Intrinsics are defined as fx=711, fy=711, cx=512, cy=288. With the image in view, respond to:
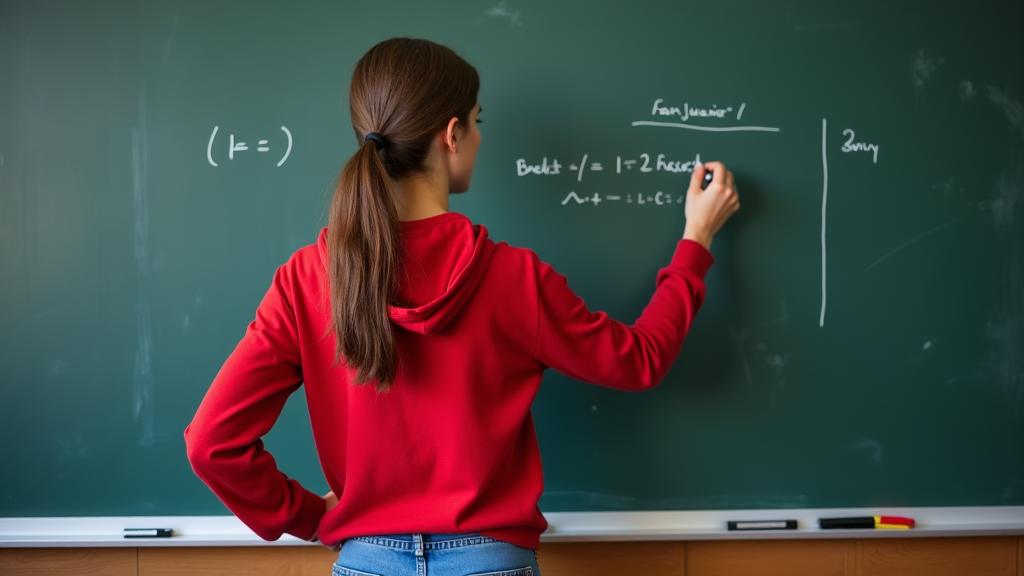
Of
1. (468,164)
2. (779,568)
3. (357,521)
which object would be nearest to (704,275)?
(468,164)

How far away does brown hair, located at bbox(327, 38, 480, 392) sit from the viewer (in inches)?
40.1

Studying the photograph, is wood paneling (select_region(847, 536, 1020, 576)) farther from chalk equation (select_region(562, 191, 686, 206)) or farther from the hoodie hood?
the hoodie hood

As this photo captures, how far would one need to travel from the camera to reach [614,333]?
121 centimetres

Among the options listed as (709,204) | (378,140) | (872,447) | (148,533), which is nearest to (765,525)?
(872,447)

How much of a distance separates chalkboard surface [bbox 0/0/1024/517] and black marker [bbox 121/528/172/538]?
48mm

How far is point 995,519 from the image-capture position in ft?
5.08

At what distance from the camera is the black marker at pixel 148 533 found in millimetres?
1522

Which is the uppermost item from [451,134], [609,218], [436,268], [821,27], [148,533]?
[821,27]

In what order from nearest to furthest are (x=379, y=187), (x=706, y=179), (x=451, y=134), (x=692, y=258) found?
(x=379, y=187) < (x=451, y=134) < (x=692, y=258) < (x=706, y=179)

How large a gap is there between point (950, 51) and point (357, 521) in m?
1.52

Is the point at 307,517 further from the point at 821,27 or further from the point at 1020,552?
the point at 1020,552

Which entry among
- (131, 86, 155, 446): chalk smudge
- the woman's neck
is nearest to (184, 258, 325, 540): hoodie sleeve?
the woman's neck

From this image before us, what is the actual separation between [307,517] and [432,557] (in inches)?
9.8

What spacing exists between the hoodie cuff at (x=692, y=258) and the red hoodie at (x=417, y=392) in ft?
1.07
